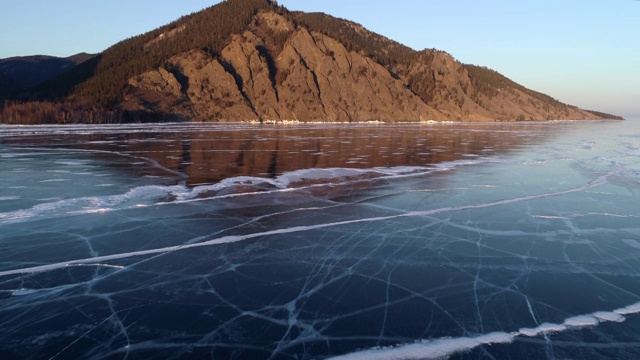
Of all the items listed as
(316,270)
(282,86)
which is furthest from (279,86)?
(316,270)

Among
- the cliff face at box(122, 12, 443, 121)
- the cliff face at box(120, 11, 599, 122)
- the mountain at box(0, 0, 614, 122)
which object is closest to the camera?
the mountain at box(0, 0, 614, 122)

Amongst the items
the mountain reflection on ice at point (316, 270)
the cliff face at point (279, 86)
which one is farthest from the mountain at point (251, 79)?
the mountain reflection on ice at point (316, 270)

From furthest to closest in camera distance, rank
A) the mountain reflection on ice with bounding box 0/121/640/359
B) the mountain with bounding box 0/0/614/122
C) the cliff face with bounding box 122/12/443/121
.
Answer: the cliff face with bounding box 122/12/443/121
the mountain with bounding box 0/0/614/122
the mountain reflection on ice with bounding box 0/121/640/359

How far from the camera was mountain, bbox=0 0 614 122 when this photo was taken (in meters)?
79.6

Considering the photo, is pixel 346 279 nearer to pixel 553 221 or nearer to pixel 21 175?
pixel 553 221

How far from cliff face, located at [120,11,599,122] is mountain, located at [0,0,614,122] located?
220 mm

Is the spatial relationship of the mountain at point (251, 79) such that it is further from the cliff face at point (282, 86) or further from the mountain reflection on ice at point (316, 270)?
the mountain reflection on ice at point (316, 270)

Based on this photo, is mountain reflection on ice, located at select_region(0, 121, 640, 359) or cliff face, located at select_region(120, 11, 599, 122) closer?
mountain reflection on ice, located at select_region(0, 121, 640, 359)

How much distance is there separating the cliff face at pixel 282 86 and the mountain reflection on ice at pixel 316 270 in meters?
70.2

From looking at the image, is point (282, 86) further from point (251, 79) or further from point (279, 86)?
point (251, 79)

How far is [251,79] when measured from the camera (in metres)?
90.1

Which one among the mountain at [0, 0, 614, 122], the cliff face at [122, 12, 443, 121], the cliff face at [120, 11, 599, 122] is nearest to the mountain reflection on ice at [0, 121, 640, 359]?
the mountain at [0, 0, 614, 122]

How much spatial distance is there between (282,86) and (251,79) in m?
6.64

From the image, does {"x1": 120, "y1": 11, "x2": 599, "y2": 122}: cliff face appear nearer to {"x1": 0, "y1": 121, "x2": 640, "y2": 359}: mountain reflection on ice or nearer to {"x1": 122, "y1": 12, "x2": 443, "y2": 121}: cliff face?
{"x1": 122, "y1": 12, "x2": 443, "y2": 121}: cliff face
